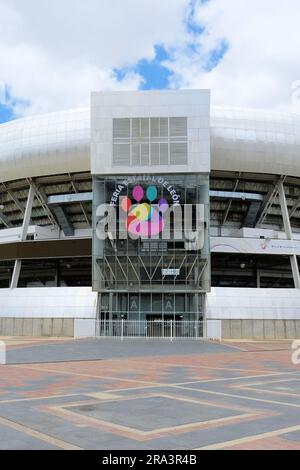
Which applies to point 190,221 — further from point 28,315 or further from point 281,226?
point 281,226

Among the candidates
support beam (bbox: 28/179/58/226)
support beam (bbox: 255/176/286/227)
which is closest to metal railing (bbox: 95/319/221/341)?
support beam (bbox: 255/176/286/227)

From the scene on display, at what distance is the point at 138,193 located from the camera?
38938 mm

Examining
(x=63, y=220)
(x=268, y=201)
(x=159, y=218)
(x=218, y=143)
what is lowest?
(x=159, y=218)

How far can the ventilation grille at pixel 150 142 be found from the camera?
3869 centimetres

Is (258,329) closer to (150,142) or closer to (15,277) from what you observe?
(150,142)

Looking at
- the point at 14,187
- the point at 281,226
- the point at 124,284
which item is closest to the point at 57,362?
the point at 124,284

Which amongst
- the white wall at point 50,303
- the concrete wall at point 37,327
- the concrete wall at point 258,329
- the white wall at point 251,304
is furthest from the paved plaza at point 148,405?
the white wall at point 50,303

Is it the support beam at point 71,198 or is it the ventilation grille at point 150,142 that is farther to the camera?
the support beam at point 71,198

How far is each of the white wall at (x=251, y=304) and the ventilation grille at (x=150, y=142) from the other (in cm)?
1058

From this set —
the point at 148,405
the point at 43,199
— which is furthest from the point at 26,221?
the point at 148,405

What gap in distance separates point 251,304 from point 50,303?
15.5m

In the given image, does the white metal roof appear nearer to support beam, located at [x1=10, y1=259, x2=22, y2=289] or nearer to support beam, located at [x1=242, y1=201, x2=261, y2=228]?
support beam, located at [x1=242, y1=201, x2=261, y2=228]

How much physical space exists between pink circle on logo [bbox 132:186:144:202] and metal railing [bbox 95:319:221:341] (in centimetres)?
942

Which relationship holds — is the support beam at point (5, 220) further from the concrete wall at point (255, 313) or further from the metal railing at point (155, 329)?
the concrete wall at point (255, 313)
